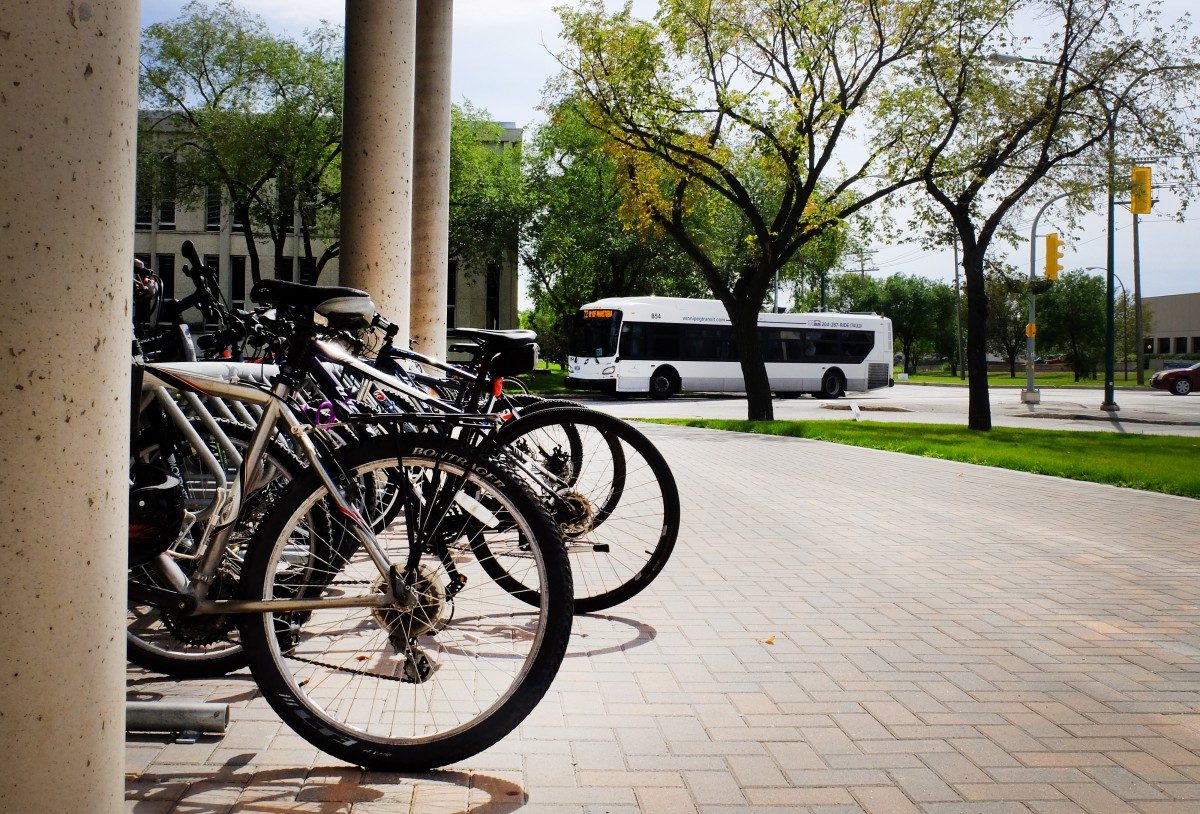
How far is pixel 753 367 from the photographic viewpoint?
2536cm

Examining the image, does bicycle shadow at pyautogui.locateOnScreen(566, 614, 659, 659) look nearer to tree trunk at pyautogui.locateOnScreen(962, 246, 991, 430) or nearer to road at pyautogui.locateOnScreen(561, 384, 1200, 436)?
tree trunk at pyautogui.locateOnScreen(962, 246, 991, 430)

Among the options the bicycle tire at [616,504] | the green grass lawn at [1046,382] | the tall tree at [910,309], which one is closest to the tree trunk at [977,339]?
the bicycle tire at [616,504]

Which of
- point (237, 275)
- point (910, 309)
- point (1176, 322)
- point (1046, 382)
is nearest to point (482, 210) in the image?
point (237, 275)

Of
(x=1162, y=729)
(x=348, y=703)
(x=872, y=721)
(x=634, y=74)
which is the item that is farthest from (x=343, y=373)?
(x=634, y=74)

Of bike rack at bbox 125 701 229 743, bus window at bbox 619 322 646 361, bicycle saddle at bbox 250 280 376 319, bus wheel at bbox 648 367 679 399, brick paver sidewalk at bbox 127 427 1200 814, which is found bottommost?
brick paver sidewalk at bbox 127 427 1200 814

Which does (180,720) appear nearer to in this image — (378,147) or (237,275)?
(378,147)

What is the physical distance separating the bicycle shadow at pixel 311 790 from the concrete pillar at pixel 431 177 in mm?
7562

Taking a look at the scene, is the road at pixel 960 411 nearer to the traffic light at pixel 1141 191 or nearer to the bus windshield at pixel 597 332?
the bus windshield at pixel 597 332

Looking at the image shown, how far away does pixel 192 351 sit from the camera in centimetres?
470

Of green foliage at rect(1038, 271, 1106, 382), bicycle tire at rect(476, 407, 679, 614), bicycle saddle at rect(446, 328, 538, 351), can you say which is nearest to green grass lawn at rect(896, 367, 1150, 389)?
green foliage at rect(1038, 271, 1106, 382)

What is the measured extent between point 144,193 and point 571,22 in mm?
21041

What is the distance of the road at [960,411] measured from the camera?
86.6 ft

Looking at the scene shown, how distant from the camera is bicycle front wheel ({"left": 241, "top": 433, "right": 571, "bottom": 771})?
3389 mm

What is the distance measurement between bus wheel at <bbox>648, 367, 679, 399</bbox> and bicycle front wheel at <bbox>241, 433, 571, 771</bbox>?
36294mm
